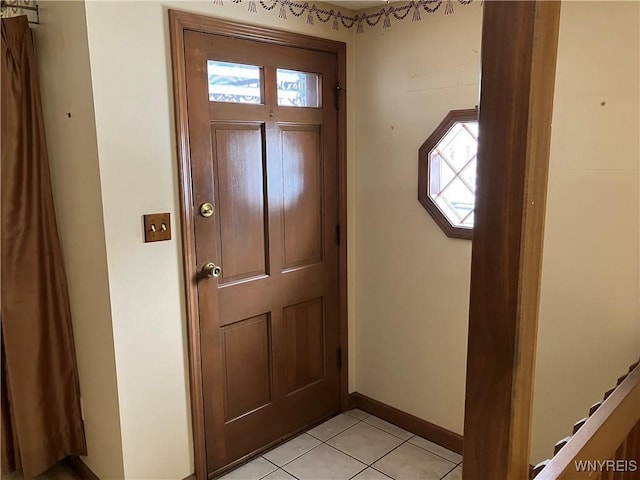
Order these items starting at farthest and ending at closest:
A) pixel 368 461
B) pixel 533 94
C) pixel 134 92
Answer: pixel 368 461
pixel 134 92
pixel 533 94

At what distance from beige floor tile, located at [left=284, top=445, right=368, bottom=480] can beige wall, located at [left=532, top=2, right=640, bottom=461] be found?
890 millimetres

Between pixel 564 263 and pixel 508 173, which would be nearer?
pixel 508 173

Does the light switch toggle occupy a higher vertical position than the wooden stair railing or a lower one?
higher

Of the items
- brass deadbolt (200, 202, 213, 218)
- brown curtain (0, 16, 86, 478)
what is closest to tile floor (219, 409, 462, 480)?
brown curtain (0, 16, 86, 478)

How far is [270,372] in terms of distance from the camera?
2447 millimetres

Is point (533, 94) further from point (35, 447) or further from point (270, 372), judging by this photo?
point (35, 447)

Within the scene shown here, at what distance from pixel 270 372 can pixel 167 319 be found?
657 millimetres

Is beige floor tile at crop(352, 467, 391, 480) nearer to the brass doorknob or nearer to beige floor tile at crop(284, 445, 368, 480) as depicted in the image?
beige floor tile at crop(284, 445, 368, 480)

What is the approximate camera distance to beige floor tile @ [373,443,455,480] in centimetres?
228

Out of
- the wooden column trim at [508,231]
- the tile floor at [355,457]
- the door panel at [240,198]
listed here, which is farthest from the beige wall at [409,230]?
the wooden column trim at [508,231]

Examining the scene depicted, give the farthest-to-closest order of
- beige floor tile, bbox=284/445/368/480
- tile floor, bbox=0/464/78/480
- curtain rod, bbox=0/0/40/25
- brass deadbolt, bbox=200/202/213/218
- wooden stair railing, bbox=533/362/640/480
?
beige floor tile, bbox=284/445/368/480 → tile floor, bbox=0/464/78/480 → brass deadbolt, bbox=200/202/213/218 → curtain rod, bbox=0/0/40/25 → wooden stair railing, bbox=533/362/640/480

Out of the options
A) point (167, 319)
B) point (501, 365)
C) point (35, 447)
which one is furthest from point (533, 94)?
point (35, 447)

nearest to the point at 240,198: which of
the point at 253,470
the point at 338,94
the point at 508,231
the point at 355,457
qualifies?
the point at 338,94

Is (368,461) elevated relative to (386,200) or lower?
lower
